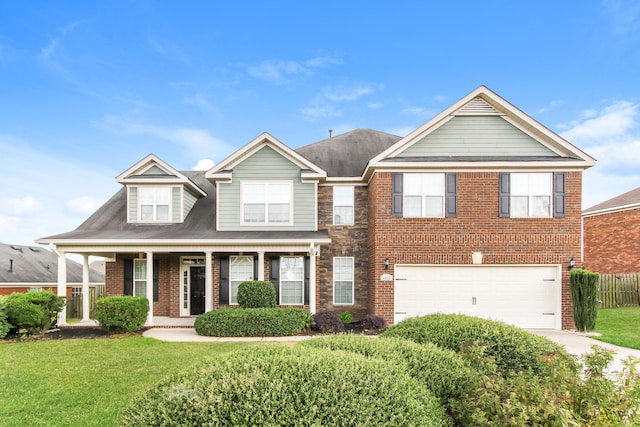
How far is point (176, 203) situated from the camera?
13992mm

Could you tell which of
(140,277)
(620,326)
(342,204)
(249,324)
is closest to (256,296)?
(249,324)

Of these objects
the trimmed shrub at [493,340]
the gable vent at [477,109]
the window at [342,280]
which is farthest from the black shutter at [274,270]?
the trimmed shrub at [493,340]

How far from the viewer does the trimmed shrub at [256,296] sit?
37.6ft

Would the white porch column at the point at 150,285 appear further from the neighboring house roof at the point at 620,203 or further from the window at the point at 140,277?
the neighboring house roof at the point at 620,203

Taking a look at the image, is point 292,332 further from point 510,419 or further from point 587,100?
point 587,100

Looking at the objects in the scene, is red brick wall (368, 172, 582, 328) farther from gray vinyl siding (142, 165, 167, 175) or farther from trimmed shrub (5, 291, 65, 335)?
trimmed shrub (5, 291, 65, 335)

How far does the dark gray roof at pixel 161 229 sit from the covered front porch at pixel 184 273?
342 millimetres

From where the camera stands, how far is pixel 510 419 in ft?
9.35

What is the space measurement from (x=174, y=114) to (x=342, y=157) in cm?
680

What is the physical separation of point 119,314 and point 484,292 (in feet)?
38.8

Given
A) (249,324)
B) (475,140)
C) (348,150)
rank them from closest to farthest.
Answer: (249,324) → (475,140) → (348,150)

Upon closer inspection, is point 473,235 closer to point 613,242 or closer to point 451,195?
point 451,195

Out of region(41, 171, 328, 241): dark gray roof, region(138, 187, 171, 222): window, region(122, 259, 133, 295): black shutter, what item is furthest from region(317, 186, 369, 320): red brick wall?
region(122, 259, 133, 295): black shutter

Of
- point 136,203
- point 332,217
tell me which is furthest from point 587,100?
point 136,203
